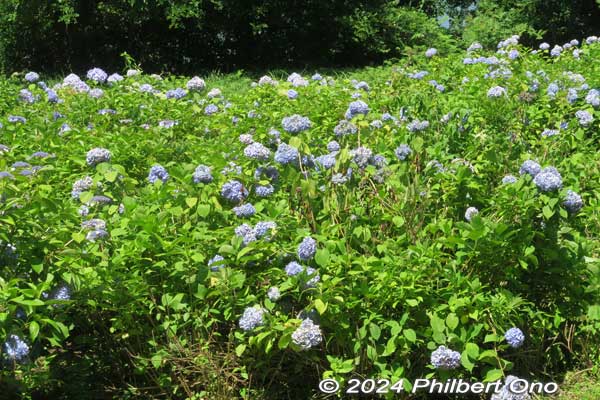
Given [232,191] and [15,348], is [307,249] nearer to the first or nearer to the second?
[232,191]

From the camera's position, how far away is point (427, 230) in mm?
2984

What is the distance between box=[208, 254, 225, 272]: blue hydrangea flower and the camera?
2.59m

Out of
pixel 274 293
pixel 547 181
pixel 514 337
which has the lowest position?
pixel 514 337

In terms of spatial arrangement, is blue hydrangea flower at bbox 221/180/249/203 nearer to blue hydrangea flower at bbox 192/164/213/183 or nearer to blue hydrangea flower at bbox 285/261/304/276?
blue hydrangea flower at bbox 192/164/213/183

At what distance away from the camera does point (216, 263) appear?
8.46 ft

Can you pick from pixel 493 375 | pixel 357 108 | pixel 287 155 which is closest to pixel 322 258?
pixel 287 155

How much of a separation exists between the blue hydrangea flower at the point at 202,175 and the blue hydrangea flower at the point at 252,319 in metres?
0.59

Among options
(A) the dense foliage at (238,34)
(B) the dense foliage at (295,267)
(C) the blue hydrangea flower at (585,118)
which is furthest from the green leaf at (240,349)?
(A) the dense foliage at (238,34)

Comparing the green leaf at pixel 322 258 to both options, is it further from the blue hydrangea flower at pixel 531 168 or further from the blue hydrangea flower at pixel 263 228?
the blue hydrangea flower at pixel 531 168

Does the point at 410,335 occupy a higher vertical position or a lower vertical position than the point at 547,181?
lower

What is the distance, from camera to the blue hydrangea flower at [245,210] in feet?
9.23

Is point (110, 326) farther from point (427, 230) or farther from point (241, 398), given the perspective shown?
point (427, 230)

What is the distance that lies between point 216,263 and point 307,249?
0.98ft

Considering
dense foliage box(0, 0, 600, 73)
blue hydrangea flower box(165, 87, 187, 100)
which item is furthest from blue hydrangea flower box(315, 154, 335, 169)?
dense foliage box(0, 0, 600, 73)
